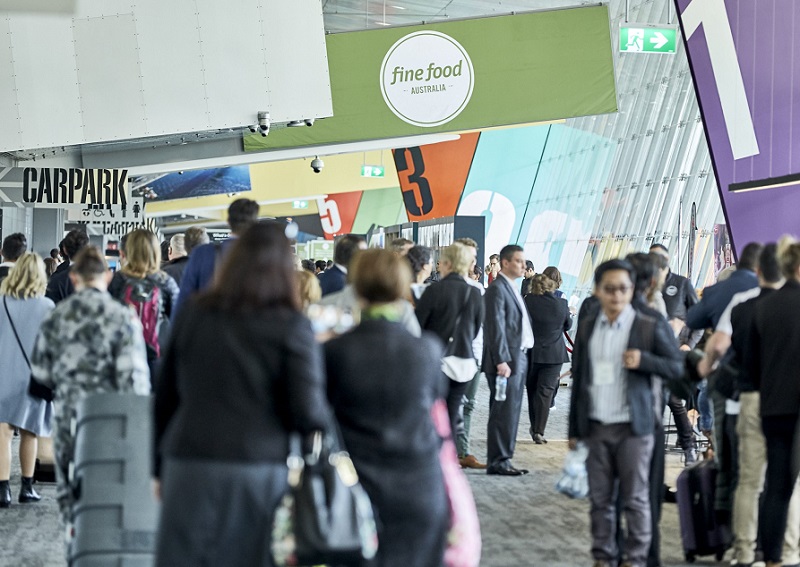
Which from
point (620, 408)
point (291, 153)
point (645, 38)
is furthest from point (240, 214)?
point (291, 153)

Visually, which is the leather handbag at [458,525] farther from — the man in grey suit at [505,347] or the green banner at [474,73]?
the green banner at [474,73]

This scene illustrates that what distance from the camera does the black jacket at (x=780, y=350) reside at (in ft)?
16.9

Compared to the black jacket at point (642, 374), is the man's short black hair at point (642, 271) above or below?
above

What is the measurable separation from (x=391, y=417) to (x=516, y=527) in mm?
3393

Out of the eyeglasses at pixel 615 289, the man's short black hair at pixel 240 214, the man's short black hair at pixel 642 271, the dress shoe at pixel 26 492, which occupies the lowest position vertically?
the dress shoe at pixel 26 492

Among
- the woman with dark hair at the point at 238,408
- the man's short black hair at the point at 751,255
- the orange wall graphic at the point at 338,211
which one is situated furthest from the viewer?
the orange wall graphic at the point at 338,211

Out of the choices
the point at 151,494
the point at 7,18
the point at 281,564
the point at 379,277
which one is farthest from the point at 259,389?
the point at 7,18

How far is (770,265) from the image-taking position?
5535 mm

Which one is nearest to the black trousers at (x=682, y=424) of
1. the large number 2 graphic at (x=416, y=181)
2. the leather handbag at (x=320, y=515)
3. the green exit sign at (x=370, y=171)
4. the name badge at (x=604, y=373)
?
the name badge at (x=604, y=373)

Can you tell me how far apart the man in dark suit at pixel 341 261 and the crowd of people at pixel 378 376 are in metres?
0.02

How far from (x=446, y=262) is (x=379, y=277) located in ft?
15.6

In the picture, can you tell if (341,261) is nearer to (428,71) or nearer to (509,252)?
(509,252)

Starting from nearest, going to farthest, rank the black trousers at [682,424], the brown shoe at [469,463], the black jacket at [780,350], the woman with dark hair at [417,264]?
the black jacket at [780,350], the woman with dark hair at [417,264], the brown shoe at [469,463], the black trousers at [682,424]

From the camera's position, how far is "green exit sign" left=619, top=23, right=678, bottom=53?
1384 cm
